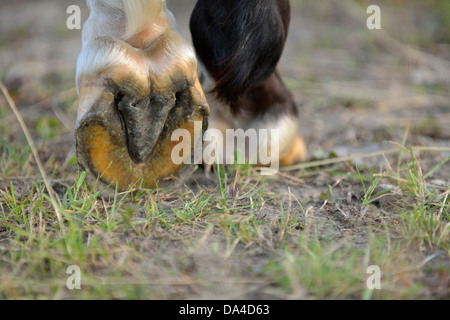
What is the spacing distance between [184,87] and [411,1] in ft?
14.8

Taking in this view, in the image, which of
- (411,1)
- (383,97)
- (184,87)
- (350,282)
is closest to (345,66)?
(383,97)

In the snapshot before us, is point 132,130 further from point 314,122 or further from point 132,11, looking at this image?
point 314,122

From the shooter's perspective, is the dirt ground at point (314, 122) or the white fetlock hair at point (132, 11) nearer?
the dirt ground at point (314, 122)

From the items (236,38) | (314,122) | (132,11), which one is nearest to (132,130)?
(132,11)

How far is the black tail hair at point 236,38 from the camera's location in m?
1.78

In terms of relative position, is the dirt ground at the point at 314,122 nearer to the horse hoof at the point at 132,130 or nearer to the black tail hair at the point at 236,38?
the horse hoof at the point at 132,130

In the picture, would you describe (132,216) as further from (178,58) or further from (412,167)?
(412,167)

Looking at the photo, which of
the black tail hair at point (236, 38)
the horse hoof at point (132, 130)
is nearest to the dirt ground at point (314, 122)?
the horse hoof at point (132, 130)

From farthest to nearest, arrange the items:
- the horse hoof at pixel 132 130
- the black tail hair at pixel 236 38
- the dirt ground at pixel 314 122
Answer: the black tail hair at pixel 236 38 < the horse hoof at pixel 132 130 < the dirt ground at pixel 314 122

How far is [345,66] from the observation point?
420 centimetres

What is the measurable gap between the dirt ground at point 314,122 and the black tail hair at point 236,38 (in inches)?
18.4
